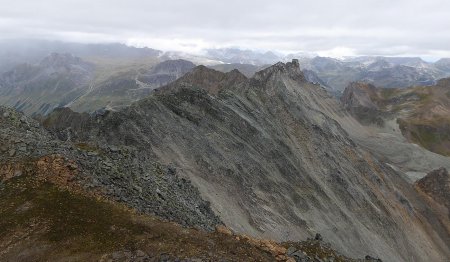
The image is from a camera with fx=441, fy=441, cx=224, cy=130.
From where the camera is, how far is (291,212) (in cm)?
6488

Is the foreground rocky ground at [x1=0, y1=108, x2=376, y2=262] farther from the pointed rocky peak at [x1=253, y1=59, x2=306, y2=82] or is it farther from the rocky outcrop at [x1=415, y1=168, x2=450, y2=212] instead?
the rocky outcrop at [x1=415, y1=168, x2=450, y2=212]

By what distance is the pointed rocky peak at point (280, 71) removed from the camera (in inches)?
4116

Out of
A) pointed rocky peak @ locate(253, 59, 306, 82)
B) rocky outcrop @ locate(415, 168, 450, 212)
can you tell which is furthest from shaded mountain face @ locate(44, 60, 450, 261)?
rocky outcrop @ locate(415, 168, 450, 212)

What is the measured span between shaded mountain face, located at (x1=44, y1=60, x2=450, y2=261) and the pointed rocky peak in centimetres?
312

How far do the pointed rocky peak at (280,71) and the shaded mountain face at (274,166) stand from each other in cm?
312

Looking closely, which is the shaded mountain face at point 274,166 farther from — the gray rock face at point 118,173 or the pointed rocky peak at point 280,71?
the gray rock face at point 118,173

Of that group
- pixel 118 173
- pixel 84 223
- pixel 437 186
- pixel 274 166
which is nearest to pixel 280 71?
pixel 274 166

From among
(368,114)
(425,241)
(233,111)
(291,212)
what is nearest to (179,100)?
(233,111)

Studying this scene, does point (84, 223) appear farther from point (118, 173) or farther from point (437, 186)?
point (437, 186)

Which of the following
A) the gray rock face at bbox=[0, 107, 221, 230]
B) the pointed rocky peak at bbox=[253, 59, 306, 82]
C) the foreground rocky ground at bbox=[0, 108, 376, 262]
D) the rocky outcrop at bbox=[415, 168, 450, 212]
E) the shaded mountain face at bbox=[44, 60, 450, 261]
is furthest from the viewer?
the pointed rocky peak at bbox=[253, 59, 306, 82]

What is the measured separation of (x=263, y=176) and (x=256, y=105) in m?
21.0

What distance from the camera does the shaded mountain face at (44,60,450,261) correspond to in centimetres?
6100

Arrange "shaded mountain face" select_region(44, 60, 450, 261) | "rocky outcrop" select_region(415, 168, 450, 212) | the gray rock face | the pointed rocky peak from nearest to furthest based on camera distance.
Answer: the gray rock face → "shaded mountain face" select_region(44, 60, 450, 261) → "rocky outcrop" select_region(415, 168, 450, 212) → the pointed rocky peak

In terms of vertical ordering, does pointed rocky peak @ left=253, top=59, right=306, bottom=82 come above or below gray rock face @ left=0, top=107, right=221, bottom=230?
above
